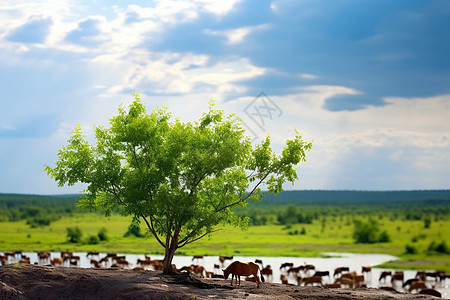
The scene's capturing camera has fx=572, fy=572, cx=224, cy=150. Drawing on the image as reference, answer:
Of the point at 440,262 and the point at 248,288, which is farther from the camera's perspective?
the point at 440,262

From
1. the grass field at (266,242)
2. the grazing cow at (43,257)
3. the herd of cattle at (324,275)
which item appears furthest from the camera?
the grass field at (266,242)

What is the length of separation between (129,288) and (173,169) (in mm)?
5945

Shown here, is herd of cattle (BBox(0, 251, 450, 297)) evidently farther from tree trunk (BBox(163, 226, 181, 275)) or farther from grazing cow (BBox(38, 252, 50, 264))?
tree trunk (BBox(163, 226, 181, 275))

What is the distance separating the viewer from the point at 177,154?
2328 centimetres

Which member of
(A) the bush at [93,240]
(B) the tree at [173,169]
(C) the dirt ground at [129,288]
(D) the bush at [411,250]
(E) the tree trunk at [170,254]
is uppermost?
(B) the tree at [173,169]

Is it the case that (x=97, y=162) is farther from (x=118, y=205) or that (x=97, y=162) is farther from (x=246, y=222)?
(x=246, y=222)

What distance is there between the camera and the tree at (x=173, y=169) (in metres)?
23.2

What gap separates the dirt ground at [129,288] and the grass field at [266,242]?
71.2ft

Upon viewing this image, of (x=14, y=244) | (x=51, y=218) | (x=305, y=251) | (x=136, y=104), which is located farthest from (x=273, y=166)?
(x=51, y=218)

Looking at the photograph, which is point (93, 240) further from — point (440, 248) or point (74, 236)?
point (440, 248)

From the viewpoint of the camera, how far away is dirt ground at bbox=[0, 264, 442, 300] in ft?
62.5

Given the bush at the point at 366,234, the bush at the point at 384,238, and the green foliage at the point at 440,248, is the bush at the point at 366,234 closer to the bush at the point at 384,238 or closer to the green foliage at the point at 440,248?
the bush at the point at 384,238

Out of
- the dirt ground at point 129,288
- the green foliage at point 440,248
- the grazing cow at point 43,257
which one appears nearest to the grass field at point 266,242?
the green foliage at point 440,248

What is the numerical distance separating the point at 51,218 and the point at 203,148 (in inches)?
3066
